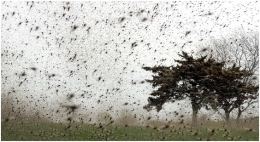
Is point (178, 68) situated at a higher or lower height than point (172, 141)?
higher

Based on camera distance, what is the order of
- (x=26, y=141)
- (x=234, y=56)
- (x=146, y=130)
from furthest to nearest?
1. (x=234, y=56)
2. (x=146, y=130)
3. (x=26, y=141)

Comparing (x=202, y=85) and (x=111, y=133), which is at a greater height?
(x=202, y=85)

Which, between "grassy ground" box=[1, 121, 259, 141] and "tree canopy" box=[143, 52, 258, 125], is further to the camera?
"tree canopy" box=[143, 52, 258, 125]

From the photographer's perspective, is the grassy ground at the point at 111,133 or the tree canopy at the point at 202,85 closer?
the grassy ground at the point at 111,133

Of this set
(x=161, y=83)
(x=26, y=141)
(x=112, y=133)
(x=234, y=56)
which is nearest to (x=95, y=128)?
(x=112, y=133)

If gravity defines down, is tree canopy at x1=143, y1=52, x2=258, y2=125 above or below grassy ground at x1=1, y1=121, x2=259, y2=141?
above

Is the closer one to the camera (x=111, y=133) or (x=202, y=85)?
(x=111, y=133)

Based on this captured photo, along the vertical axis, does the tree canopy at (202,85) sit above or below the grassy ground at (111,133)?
above

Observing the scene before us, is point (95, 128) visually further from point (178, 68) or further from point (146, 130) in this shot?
point (178, 68)
